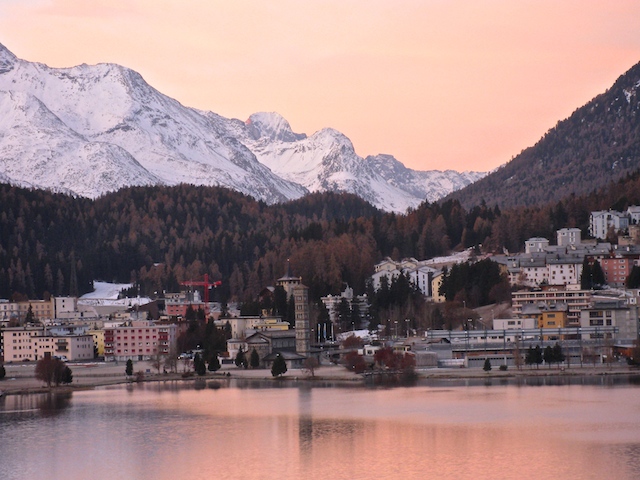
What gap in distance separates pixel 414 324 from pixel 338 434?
51.2 m

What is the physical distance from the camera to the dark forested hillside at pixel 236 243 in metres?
136

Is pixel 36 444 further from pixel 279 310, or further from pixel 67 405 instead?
pixel 279 310

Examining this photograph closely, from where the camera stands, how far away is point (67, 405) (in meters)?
73.6

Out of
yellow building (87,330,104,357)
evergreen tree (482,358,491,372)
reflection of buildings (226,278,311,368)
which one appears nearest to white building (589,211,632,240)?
reflection of buildings (226,278,311,368)

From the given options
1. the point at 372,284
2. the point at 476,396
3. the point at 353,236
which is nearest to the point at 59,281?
the point at 353,236

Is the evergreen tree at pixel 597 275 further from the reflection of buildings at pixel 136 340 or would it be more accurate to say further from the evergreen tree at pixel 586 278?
the reflection of buildings at pixel 136 340

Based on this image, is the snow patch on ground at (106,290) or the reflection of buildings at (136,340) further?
the snow patch on ground at (106,290)

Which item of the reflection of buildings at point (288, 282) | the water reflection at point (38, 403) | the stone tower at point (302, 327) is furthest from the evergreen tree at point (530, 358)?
the reflection of buildings at point (288, 282)

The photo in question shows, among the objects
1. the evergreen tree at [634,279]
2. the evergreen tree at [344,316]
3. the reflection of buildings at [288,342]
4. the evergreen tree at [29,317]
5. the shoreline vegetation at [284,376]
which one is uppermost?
the evergreen tree at [634,279]

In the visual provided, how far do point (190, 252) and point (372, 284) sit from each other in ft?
185

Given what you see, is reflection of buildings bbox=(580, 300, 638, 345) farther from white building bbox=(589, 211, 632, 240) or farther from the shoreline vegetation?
white building bbox=(589, 211, 632, 240)

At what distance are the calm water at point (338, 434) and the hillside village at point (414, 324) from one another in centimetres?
1546

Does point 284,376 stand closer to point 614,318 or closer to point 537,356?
point 537,356

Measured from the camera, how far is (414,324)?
351 feet
